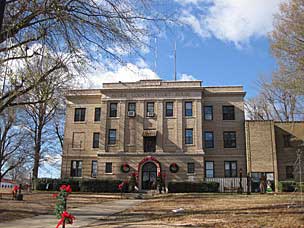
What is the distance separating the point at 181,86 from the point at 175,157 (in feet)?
25.9

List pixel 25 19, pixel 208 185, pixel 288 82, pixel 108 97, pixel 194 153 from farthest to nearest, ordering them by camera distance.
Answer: pixel 108 97 < pixel 194 153 < pixel 208 185 < pixel 288 82 < pixel 25 19

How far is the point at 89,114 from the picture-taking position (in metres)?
41.1

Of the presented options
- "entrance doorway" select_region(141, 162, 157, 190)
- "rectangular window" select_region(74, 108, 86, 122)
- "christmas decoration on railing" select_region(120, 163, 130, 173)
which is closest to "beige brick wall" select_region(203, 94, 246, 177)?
"entrance doorway" select_region(141, 162, 157, 190)

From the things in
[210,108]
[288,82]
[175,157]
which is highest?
[210,108]

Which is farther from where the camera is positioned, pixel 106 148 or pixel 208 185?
pixel 106 148

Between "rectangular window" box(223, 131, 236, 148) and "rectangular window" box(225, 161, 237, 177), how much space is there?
6.11 ft

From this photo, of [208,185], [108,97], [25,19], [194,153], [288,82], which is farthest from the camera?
[108,97]

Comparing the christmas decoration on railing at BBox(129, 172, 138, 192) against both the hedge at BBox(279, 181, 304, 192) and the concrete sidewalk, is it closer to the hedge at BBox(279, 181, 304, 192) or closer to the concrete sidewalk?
the hedge at BBox(279, 181, 304, 192)

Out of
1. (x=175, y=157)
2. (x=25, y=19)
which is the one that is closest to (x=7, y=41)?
(x=25, y=19)

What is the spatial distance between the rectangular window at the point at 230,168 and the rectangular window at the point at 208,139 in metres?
2.59

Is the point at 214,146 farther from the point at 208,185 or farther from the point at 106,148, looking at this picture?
the point at 106,148

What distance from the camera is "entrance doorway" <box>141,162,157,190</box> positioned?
36656mm

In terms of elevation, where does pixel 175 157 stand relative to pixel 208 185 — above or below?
above

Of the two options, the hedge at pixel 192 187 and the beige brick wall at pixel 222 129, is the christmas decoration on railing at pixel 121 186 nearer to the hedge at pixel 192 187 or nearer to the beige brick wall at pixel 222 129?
the hedge at pixel 192 187
